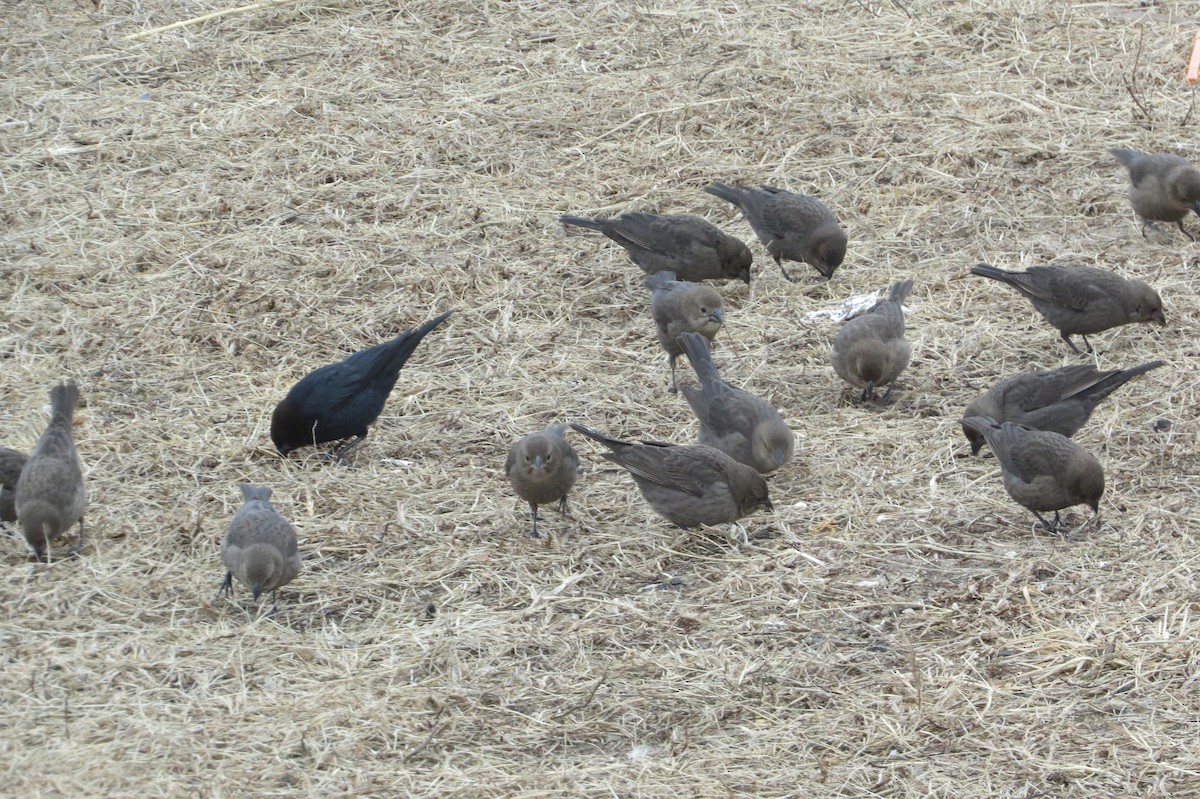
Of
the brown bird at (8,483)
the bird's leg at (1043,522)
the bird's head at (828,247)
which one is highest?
the brown bird at (8,483)

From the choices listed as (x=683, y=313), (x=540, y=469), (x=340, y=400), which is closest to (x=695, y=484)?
(x=540, y=469)

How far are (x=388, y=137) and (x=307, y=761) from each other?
23.2 ft

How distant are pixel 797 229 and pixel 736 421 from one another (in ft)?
7.83

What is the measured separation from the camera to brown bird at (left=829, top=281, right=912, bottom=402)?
789 cm

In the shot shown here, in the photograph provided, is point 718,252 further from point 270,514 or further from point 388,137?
point 270,514

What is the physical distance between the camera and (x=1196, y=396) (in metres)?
7.75

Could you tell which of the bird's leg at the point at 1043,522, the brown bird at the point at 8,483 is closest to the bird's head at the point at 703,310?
the bird's leg at the point at 1043,522

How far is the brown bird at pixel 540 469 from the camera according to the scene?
6777 mm

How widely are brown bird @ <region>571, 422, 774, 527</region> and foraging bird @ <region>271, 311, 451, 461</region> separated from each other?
64.2 inches

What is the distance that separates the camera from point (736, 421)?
751cm

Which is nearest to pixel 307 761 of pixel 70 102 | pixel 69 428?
pixel 69 428

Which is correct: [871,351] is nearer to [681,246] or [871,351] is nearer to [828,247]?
[828,247]

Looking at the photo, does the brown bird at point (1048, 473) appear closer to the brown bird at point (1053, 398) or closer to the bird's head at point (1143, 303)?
the brown bird at point (1053, 398)

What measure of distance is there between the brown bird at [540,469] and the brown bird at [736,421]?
2.98ft
